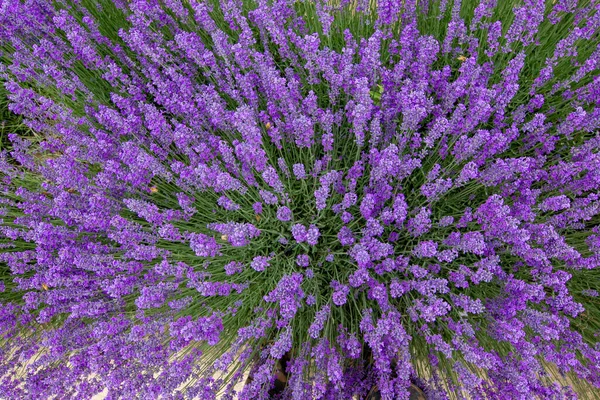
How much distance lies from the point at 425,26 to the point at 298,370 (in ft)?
6.06

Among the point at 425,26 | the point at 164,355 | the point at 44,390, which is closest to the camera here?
the point at 164,355

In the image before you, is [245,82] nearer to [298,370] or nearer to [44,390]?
[298,370]

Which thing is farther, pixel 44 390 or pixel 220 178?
pixel 44 390

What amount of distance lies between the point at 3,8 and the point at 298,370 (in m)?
2.03

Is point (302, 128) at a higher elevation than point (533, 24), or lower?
lower

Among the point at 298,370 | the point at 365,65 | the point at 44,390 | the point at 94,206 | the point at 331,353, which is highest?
the point at 365,65

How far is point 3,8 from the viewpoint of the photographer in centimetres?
188

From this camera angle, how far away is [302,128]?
1486mm

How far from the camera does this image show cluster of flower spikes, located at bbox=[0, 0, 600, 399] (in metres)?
1.51

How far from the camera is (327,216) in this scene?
187 centimetres

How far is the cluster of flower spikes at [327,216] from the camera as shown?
4.95 feet

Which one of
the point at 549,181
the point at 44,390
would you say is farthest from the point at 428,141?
the point at 44,390

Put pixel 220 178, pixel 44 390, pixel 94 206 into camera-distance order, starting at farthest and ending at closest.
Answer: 1. pixel 44 390
2. pixel 94 206
3. pixel 220 178

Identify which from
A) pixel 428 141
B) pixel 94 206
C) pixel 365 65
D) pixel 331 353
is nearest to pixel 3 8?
pixel 94 206
